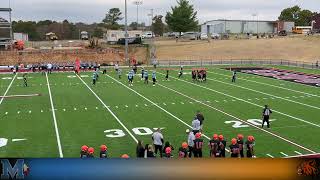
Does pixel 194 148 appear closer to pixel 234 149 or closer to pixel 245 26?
pixel 234 149

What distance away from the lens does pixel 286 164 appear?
3941 mm

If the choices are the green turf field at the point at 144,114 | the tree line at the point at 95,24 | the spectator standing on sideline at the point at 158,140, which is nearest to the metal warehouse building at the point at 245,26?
the tree line at the point at 95,24

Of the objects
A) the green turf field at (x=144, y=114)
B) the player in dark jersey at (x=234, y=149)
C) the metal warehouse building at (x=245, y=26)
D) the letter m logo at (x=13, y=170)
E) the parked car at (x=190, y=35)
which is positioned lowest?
the green turf field at (x=144, y=114)

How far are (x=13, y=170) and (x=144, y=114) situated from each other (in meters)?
16.3

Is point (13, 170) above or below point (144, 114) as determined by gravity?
above

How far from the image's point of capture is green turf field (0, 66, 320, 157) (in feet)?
49.2

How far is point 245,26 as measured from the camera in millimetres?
100000

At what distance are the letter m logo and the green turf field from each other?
9.74 m

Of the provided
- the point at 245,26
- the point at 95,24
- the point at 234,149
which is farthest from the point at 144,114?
the point at 95,24

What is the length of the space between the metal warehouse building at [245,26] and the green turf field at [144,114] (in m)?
64.4

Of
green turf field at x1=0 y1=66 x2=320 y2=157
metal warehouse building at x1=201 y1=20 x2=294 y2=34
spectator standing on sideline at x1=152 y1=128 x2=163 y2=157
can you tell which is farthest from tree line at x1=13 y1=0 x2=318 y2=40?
spectator standing on sideline at x1=152 y1=128 x2=163 y2=157

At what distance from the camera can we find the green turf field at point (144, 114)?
15.0m

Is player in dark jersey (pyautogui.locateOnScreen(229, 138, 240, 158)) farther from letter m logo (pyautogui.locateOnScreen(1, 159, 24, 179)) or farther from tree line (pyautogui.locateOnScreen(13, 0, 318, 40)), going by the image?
tree line (pyautogui.locateOnScreen(13, 0, 318, 40))

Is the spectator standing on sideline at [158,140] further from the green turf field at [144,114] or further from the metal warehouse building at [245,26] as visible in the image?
the metal warehouse building at [245,26]
